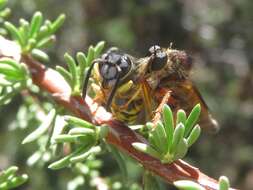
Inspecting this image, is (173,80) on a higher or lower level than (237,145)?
higher

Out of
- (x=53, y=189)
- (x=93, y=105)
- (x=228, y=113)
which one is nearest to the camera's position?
(x=93, y=105)

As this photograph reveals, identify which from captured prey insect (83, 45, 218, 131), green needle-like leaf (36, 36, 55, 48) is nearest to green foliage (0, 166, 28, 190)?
captured prey insect (83, 45, 218, 131)

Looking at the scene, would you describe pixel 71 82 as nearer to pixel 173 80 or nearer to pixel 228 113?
pixel 173 80

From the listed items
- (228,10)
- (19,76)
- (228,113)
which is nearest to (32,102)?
(19,76)

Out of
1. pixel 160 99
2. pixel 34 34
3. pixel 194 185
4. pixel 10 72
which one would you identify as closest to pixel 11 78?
pixel 10 72

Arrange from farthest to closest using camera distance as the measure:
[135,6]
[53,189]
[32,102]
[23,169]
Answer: [135,6]
[23,169]
[53,189]
[32,102]

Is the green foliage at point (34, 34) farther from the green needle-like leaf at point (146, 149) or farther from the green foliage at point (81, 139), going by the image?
the green needle-like leaf at point (146, 149)
